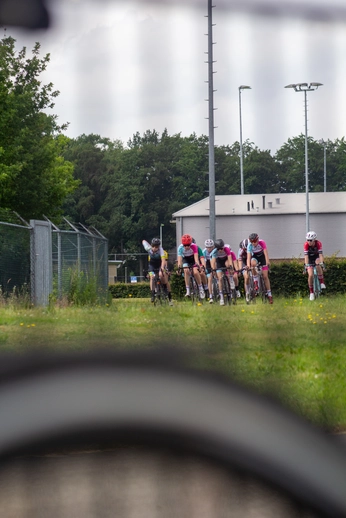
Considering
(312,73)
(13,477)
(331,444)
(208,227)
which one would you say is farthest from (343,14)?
(13,477)

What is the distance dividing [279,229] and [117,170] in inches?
8.6

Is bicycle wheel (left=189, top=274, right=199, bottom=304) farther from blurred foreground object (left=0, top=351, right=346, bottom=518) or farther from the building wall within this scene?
blurred foreground object (left=0, top=351, right=346, bottom=518)

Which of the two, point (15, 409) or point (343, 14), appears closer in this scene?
point (15, 409)

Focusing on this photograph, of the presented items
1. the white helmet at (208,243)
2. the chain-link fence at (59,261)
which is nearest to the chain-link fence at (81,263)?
the chain-link fence at (59,261)

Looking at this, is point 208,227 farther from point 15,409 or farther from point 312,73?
point 15,409

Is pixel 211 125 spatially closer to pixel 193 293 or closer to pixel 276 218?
pixel 276 218

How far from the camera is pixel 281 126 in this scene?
2.85ft

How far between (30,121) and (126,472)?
391 millimetres

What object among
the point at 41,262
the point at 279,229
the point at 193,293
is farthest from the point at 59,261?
the point at 193,293

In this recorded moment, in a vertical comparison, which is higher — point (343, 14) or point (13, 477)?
point (343, 14)

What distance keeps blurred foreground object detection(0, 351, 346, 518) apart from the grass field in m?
0.02

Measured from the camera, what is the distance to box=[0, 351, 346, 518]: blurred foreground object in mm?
778

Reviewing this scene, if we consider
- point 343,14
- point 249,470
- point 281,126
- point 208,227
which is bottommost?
point 249,470

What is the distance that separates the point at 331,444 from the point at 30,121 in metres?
0.50
